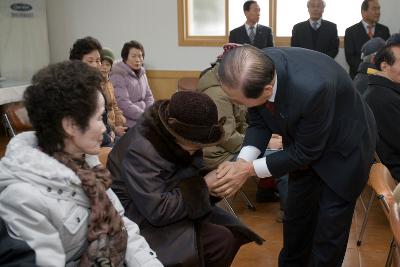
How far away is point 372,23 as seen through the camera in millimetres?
5328

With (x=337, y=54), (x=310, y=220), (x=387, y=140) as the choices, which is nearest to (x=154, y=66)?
(x=337, y=54)

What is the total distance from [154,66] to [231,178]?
4804 millimetres

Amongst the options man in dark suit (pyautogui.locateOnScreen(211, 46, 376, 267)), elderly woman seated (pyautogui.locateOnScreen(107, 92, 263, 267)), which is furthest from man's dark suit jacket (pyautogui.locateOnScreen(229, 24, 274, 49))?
elderly woman seated (pyautogui.locateOnScreen(107, 92, 263, 267))

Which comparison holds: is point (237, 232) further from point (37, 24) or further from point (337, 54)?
point (37, 24)

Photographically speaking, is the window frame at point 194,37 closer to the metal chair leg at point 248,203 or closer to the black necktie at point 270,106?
the metal chair leg at point 248,203

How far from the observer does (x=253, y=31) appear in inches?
221

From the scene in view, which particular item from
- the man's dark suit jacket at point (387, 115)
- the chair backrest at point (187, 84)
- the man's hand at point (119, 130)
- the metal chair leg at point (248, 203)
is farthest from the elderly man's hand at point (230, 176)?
the chair backrest at point (187, 84)

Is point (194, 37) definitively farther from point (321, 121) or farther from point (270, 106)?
point (321, 121)

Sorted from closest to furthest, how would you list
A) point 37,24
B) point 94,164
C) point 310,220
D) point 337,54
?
point 94,164 → point 310,220 → point 337,54 → point 37,24

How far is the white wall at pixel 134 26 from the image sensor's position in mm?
6301

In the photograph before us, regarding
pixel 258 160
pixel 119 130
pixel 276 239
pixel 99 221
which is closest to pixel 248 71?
pixel 258 160

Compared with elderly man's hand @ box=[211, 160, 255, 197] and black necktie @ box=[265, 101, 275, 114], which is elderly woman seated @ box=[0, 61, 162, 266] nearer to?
elderly man's hand @ box=[211, 160, 255, 197]

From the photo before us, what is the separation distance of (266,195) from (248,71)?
2117mm

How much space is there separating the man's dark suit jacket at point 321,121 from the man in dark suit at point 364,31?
12.3ft
